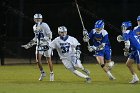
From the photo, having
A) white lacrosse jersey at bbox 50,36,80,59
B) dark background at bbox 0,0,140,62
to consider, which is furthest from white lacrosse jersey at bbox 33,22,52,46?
dark background at bbox 0,0,140,62

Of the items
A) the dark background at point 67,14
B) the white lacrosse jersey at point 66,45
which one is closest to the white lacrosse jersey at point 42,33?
the white lacrosse jersey at point 66,45

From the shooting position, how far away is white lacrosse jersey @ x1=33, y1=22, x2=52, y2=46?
19.8 metres

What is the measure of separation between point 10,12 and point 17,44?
7.02 ft

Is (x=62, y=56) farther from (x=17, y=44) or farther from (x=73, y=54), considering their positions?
(x=17, y=44)

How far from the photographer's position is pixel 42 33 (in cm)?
1994

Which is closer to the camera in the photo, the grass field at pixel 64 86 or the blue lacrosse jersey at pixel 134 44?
the grass field at pixel 64 86

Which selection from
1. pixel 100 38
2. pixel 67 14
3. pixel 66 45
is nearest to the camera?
pixel 66 45

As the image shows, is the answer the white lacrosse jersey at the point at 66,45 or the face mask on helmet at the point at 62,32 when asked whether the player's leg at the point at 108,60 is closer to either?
the white lacrosse jersey at the point at 66,45

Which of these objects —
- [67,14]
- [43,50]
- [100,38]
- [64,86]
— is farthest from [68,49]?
[67,14]

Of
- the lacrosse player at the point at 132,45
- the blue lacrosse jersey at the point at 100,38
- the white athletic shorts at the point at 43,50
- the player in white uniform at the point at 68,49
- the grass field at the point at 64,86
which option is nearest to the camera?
the grass field at the point at 64,86

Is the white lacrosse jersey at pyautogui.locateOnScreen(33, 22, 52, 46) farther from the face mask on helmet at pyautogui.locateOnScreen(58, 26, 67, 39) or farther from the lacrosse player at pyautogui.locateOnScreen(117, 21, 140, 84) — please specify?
the lacrosse player at pyautogui.locateOnScreen(117, 21, 140, 84)

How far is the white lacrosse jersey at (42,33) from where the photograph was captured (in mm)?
19844

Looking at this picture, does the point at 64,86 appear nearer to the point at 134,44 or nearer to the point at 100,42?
the point at 134,44

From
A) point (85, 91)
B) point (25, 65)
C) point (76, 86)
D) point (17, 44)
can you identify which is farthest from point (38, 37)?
point (17, 44)
